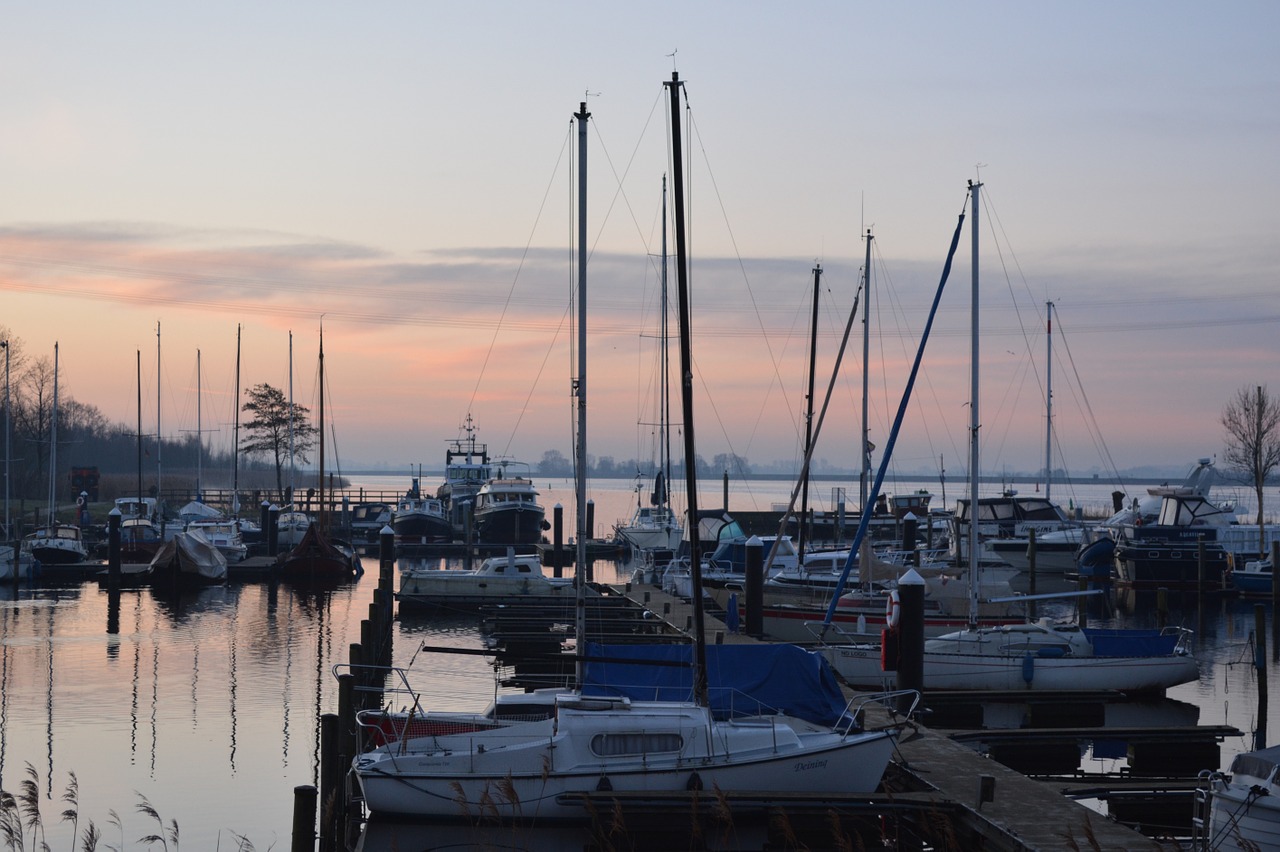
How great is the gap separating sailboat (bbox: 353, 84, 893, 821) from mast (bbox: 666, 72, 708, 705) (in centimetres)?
129

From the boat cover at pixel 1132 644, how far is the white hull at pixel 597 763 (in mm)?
13154

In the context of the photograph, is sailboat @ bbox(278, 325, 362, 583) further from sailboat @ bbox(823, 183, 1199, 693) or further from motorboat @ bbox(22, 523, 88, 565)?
sailboat @ bbox(823, 183, 1199, 693)

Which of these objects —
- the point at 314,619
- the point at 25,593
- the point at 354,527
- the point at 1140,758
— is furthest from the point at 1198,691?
the point at 354,527

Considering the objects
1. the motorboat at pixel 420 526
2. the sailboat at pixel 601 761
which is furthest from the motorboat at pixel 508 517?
the sailboat at pixel 601 761

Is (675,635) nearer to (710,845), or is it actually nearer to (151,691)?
(151,691)

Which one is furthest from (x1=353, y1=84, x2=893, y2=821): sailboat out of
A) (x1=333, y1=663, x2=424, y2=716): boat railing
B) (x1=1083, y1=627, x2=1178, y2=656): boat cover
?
(x1=1083, y1=627, x2=1178, y2=656): boat cover

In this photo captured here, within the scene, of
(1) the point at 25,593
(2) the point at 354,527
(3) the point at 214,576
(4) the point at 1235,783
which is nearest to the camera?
(4) the point at 1235,783

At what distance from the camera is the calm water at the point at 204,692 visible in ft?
63.0

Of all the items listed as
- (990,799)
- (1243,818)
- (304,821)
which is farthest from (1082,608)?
(304,821)

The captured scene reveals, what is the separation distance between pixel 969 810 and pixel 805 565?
1017 inches

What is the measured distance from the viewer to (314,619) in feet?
133

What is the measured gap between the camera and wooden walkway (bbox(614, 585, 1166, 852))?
13.5 metres

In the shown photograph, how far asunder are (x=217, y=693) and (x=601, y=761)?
15.3m

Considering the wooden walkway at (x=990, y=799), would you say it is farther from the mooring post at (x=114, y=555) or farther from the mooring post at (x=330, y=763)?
the mooring post at (x=114, y=555)
